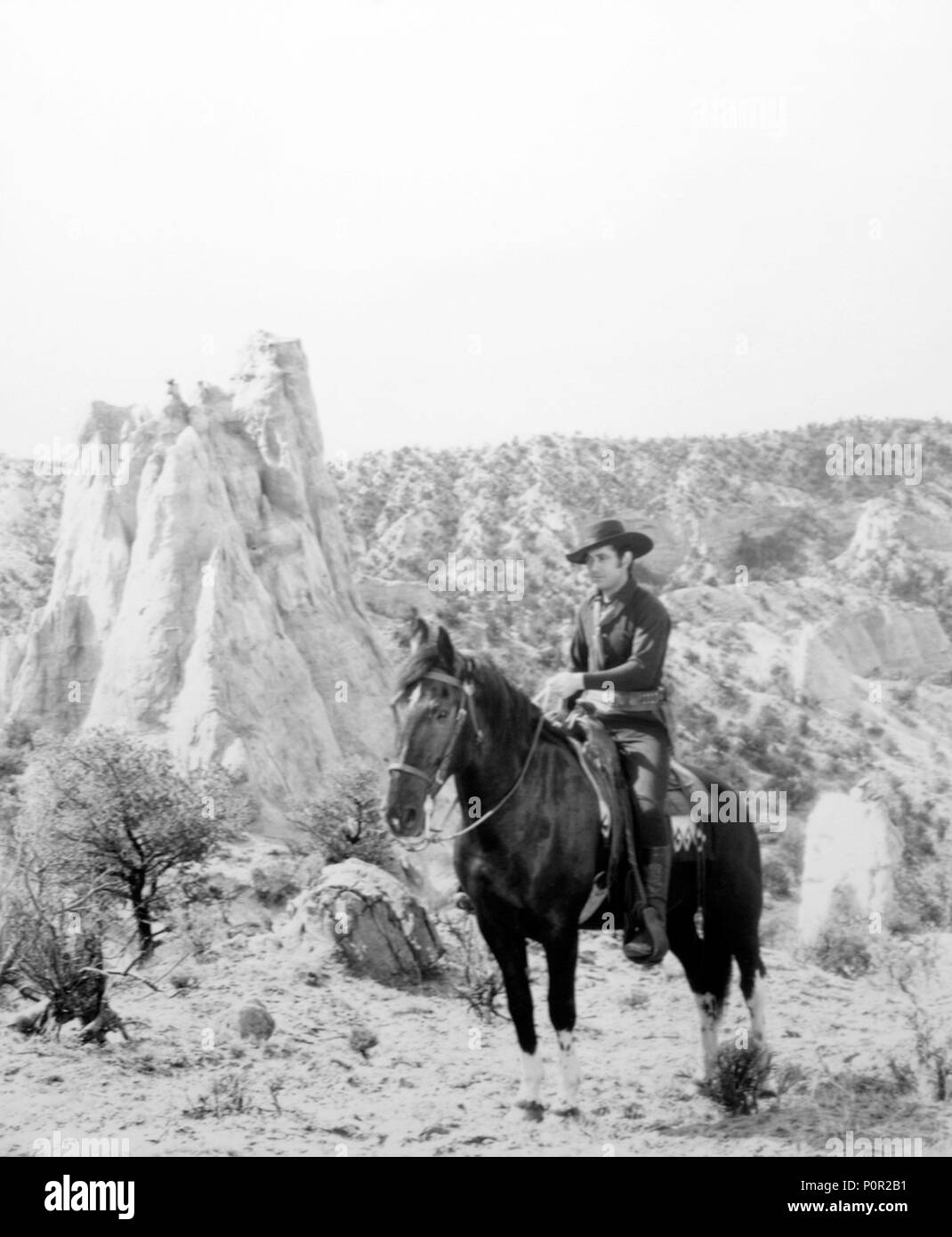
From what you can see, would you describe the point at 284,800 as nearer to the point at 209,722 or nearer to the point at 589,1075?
the point at 209,722

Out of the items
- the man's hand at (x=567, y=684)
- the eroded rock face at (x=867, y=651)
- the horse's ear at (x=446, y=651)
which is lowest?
the man's hand at (x=567, y=684)

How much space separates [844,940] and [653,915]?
8.52 m

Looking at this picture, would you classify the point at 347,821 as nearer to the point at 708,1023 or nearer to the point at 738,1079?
the point at 708,1023

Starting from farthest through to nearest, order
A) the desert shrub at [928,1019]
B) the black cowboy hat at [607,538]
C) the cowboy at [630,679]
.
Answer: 1. the desert shrub at [928,1019]
2. the black cowboy hat at [607,538]
3. the cowboy at [630,679]

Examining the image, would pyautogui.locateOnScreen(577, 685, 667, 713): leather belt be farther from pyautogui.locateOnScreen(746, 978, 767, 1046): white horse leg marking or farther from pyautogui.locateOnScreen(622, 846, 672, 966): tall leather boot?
pyautogui.locateOnScreen(746, 978, 767, 1046): white horse leg marking

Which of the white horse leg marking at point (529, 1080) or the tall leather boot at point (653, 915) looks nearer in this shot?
the white horse leg marking at point (529, 1080)

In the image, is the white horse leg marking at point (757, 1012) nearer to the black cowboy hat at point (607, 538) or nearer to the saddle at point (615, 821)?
the saddle at point (615, 821)

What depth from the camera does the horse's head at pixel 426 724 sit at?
529 cm

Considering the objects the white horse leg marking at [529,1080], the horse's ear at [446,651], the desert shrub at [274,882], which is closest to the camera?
the horse's ear at [446,651]

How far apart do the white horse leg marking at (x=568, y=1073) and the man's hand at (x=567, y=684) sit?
1.64 metres

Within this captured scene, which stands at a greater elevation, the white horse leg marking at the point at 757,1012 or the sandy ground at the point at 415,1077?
the white horse leg marking at the point at 757,1012

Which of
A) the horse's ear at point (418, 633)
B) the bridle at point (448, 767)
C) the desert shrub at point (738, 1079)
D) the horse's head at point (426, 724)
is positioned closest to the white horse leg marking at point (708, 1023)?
the desert shrub at point (738, 1079)

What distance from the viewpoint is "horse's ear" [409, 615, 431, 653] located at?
5.59 metres
